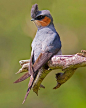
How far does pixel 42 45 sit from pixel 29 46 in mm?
2243

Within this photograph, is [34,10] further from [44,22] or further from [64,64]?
[64,64]

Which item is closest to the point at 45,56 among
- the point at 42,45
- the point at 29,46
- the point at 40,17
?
the point at 42,45

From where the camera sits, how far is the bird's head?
3.08 meters

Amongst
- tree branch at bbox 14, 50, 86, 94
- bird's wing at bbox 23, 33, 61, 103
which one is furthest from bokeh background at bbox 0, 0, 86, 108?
bird's wing at bbox 23, 33, 61, 103

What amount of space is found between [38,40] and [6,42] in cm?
240

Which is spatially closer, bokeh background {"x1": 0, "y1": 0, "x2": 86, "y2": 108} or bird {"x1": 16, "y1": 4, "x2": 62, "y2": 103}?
bird {"x1": 16, "y1": 4, "x2": 62, "y2": 103}

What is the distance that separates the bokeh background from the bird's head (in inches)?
57.1

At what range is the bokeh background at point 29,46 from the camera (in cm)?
458

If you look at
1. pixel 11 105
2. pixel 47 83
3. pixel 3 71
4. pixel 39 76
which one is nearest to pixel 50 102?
pixel 47 83

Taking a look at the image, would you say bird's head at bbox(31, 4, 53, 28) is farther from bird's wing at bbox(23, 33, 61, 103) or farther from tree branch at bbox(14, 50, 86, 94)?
tree branch at bbox(14, 50, 86, 94)

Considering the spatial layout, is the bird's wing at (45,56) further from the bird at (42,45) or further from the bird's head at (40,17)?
the bird's head at (40,17)

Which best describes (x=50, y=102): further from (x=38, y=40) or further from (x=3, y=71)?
(x=38, y=40)

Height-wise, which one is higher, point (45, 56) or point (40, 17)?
point (40, 17)

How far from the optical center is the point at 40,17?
3.15 meters
